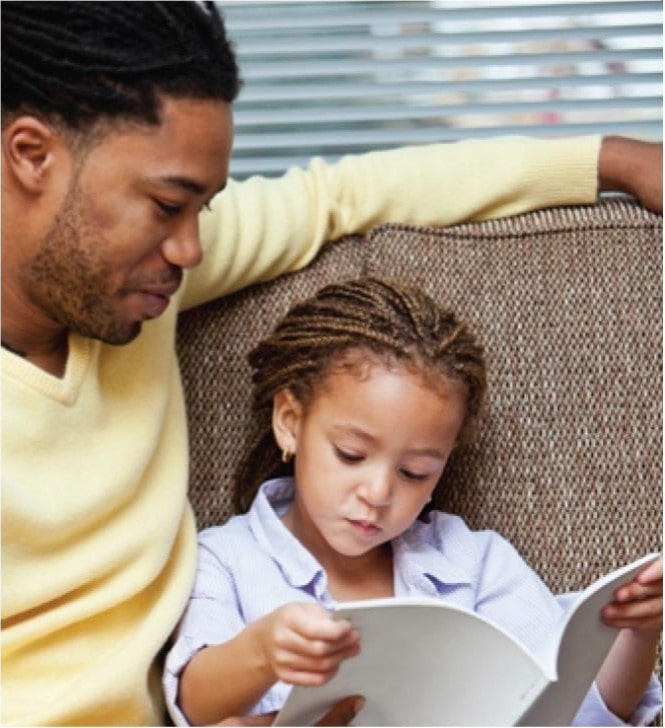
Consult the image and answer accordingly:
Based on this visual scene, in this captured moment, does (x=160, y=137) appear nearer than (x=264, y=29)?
Yes

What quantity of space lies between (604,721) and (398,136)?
108 cm

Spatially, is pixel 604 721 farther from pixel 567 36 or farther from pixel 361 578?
pixel 567 36

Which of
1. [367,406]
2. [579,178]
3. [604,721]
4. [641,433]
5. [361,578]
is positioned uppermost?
[579,178]

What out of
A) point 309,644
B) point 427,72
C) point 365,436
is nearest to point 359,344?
point 365,436

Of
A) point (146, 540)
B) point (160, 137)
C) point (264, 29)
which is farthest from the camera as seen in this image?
point (264, 29)

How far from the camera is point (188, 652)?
1.46 meters

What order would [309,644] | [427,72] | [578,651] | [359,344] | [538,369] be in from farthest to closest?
[427,72] < [538,369] < [359,344] < [578,651] < [309,644]

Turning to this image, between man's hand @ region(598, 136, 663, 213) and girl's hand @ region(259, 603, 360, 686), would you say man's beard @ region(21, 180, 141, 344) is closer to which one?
girl's hand @ region(259, 603, 360, 686)

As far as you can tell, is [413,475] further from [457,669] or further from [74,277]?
[74,277]

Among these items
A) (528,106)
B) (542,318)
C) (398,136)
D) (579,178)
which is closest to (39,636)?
(542,318)

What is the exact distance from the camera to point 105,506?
1.46m

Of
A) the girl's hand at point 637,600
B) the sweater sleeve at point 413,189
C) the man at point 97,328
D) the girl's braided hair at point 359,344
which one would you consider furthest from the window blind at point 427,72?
the girl's hand at point 637,600

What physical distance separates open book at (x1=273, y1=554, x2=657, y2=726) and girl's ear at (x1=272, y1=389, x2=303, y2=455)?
0.36 m

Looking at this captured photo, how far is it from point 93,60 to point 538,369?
71 cm
